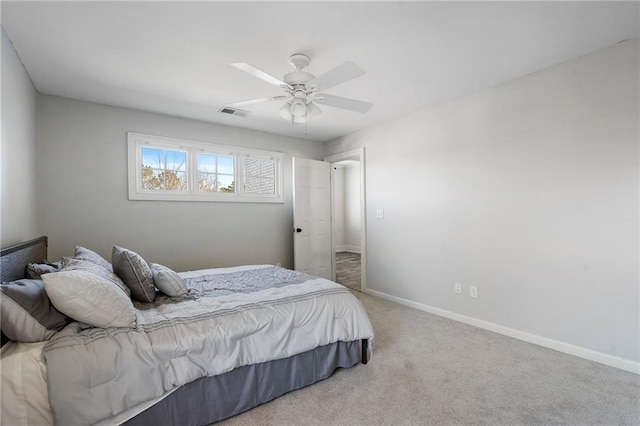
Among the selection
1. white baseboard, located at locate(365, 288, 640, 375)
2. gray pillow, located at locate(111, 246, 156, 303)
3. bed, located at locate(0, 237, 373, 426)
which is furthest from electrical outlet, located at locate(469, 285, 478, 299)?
gray pillow, located at locate(111, 246, 156, 303)

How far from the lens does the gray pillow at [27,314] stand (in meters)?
1.34

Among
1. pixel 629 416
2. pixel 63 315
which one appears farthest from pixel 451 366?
pixel 63 315

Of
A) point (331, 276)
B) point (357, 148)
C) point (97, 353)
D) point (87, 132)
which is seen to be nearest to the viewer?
point (97, 353)

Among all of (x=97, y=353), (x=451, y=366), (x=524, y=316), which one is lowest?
(x=451, y=366)

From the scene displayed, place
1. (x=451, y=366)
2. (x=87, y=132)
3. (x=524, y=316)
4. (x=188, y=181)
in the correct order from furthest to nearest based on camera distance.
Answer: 1. (x=188, y=181)
2. (x=87, y=132)
3. (x=524, y=316)
4. (x=451, y=366)

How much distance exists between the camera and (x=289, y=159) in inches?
190

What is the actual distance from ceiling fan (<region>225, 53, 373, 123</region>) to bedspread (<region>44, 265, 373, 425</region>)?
4.58 feet

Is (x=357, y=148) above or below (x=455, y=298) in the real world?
above

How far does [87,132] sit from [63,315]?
2.57 m

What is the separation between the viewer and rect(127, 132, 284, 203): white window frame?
354cm

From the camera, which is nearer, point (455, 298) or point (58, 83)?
point (58, 83)

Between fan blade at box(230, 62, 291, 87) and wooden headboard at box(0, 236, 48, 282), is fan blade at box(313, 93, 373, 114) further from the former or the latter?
wooden headboard at box(0, 236, 48, 282)

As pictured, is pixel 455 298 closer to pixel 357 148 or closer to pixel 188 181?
pixel 357 148

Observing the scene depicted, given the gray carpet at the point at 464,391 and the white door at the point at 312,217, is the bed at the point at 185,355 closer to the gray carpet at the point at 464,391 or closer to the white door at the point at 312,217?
the gray carpet at the point at 464,391
